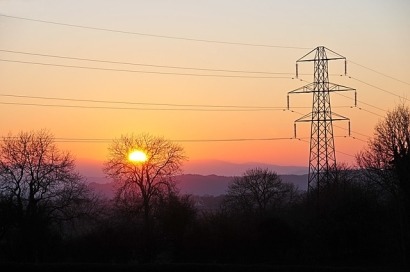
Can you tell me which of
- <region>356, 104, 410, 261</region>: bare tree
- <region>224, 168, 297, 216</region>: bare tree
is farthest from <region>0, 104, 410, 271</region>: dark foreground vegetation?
<region>224, 168, 297, 216</region>: bare tree

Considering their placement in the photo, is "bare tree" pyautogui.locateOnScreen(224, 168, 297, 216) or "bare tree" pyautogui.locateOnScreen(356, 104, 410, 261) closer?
"bare tree" pyautogui.locateOnScreen(356, 104, 410, 261)

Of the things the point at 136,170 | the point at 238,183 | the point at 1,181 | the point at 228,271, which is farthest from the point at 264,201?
the point at 228,271

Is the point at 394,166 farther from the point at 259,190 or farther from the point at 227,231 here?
the point at 259,190

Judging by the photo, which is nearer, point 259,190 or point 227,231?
point 227,231

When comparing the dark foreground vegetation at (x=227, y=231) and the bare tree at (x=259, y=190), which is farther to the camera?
the bare tree at (x=259, y=190)

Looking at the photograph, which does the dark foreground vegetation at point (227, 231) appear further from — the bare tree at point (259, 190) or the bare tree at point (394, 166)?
the bare tree at point (259, 190)

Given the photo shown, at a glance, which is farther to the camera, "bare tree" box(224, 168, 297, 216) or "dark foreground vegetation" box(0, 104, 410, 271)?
"bare tree" box(224, 168, 297, 216)

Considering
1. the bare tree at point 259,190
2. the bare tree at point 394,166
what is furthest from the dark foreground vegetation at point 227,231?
the bare tree at point 259,190

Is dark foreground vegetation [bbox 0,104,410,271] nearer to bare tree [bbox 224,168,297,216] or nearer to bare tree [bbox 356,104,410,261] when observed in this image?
bare tree [bbox 356,104,410,261]

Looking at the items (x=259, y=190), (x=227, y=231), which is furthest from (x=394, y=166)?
(x=259, y=190)

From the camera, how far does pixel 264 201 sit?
293 ft

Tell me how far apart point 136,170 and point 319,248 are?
35.9 metres

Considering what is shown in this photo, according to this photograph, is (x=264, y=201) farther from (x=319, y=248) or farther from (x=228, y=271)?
(x=228, y=271)

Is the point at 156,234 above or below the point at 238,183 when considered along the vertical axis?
below
